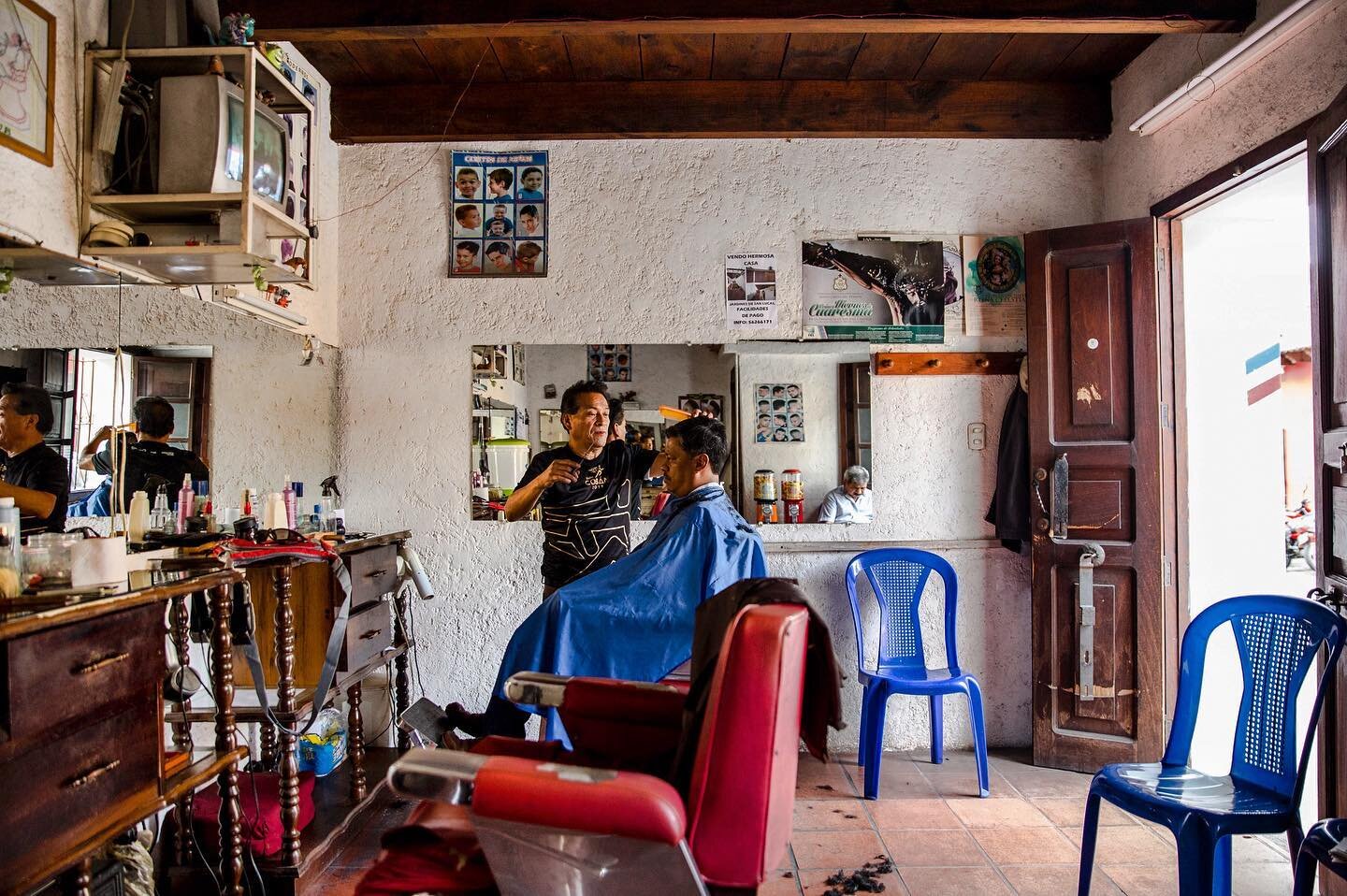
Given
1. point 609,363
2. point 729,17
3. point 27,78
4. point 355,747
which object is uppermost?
point 729,17

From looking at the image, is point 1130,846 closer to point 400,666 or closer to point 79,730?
point 400,666

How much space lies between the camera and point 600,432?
3.07 metres

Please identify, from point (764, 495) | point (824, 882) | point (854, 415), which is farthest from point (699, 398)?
point (824, 882)

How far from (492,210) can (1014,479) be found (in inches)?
93.7

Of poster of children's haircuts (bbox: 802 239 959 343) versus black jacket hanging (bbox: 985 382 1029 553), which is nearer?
black jacket hanging (bbox: 985 382 1029 553)

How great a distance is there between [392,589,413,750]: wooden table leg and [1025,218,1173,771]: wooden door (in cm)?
242

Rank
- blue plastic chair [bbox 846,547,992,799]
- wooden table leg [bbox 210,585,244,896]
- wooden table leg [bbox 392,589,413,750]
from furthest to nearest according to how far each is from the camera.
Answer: wooden table leg [bbox 392,589,413,750]
blue plastic chair [bbox 846,547,992,799]
wooden table leg [bbox 210,585,244,896]

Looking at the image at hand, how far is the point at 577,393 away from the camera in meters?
3.09

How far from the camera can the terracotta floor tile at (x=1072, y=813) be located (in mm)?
2645

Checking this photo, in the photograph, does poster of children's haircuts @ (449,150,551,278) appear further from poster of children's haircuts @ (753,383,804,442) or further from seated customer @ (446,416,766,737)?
seated customer @ (446,416,766,737)

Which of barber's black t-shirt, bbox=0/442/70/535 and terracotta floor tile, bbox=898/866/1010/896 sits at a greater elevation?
barber's black t-shirt, bbox=0/442/70/535

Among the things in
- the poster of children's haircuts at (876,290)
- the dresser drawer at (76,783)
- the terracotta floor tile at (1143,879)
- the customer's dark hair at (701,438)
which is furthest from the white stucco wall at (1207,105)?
the dresser drawer at (76,783)

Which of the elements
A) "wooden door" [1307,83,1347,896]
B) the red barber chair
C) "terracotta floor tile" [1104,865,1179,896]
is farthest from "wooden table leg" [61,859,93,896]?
"wooden door" [1307,83,1347,896]

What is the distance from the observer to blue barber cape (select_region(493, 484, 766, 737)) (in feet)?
7.80
